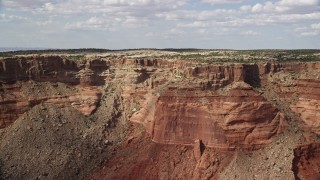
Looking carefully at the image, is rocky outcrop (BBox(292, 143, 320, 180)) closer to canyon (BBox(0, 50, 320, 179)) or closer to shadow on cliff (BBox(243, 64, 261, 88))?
canyon (BBox(0, 50, 320, 179))

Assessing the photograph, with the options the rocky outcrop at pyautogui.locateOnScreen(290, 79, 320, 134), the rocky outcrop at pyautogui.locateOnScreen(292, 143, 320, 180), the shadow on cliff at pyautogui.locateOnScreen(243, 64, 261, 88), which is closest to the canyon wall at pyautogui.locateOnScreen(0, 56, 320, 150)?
the shadow on cliff at pyautogui.locateOnScreen(243, 64, 261, 88)

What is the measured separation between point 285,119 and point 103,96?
2806cm

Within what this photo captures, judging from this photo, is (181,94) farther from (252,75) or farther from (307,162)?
(307,162)

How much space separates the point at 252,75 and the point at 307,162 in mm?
15475

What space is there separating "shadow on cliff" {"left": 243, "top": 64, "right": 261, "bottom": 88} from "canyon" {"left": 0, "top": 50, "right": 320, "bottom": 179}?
148mm

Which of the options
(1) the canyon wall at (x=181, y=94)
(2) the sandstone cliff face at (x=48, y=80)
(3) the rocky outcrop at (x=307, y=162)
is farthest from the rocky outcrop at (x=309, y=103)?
(2) the sandstone cliff face at (x=48, y=80)

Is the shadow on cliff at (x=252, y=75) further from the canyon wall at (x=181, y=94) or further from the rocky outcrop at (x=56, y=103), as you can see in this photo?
the rocky outcrop at (x=56, y=103)

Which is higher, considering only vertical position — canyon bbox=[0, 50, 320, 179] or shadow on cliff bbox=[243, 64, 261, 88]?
shadow on cliff bbox=[243, 64, 261, 88]

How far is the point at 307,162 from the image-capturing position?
68062 millimetres

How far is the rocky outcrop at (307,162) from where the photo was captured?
220ft

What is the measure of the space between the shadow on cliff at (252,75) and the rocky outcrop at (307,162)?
12.2m

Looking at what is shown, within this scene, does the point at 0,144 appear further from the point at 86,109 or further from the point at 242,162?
the point at 242,162

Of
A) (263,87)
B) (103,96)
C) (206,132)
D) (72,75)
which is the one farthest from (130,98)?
(263,87)

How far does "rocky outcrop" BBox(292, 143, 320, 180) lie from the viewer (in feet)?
220
